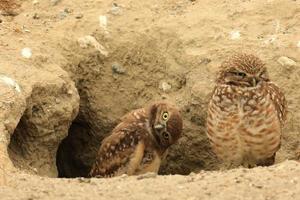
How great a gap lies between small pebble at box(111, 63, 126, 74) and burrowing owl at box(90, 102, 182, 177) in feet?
3.20

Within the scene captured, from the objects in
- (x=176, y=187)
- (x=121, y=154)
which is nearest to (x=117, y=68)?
(x=121, y=154)

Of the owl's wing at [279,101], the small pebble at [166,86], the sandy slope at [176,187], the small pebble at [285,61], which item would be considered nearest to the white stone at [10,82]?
the sandy slope at [176,187]

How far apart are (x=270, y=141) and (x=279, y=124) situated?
0.16 metres

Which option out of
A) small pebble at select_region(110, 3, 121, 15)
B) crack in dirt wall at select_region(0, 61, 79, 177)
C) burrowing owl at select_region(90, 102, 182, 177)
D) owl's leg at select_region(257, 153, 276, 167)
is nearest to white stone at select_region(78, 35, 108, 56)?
small pebble at select_region(110, 3, 121, 15)

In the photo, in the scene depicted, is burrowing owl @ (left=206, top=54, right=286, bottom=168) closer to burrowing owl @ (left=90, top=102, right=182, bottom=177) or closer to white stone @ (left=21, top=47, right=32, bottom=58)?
A: burrowing owl @ (left=90, top=102, right=182, bottom=177)

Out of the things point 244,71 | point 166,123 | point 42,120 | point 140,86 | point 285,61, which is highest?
point 244,71

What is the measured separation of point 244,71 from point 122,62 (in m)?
1.58

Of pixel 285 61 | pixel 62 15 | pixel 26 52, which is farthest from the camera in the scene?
pixel 62 15

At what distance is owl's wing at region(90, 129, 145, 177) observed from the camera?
25.4 feet

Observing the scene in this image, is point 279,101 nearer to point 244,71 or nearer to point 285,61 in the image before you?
point 244,71

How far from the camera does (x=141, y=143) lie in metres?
7.81

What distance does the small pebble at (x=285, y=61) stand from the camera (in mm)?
8266

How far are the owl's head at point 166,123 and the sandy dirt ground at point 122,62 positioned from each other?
0.68 metres

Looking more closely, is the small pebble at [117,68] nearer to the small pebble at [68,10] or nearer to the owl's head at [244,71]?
the small pebble at [68,10]
